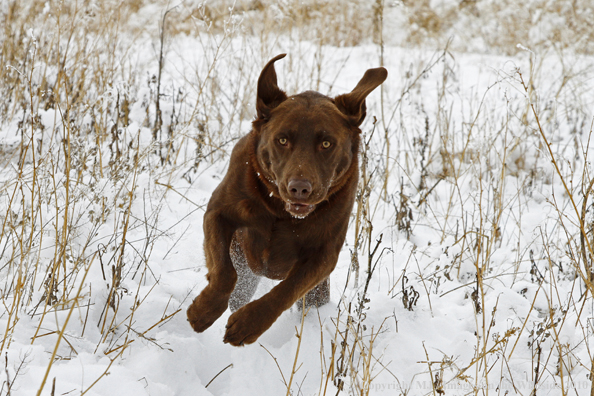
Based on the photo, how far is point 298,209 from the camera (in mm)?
2566

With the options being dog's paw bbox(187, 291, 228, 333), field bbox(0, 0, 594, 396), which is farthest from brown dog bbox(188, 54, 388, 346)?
field bbox(0, 0, 594, 396)

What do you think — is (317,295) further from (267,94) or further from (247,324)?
(267,94)

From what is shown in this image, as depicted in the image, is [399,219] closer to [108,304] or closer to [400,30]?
[108,304]

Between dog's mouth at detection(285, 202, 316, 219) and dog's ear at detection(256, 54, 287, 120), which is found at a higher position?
dog's ear at detection(256, 54, 287, 120)

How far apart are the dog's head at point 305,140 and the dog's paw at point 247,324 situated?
48cm

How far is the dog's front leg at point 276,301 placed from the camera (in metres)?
2.44

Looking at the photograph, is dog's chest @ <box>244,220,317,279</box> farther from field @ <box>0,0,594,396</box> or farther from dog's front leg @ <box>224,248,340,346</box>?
field @ <box>0,0,594,396</box>

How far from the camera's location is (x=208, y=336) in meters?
2.91

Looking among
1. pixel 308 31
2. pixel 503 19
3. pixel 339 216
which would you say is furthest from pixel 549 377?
pixel 503 19

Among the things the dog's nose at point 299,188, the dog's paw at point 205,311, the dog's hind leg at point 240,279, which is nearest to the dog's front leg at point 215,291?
the dog's paw at point 205,311

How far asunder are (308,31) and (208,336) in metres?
7.35

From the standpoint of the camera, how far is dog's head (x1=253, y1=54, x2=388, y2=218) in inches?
98.5

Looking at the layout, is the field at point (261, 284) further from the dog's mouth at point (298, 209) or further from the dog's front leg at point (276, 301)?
the dog's mouth at point (298, 209)

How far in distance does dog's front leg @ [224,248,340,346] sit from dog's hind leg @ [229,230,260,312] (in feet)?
1.60
